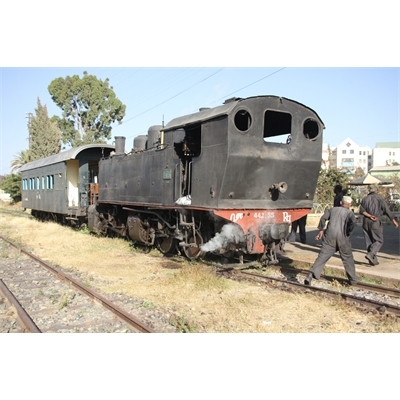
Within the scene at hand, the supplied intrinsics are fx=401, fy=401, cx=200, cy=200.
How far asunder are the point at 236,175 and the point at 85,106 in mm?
36721

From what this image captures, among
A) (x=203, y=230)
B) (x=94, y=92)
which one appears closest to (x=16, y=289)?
(x=203, y=230)

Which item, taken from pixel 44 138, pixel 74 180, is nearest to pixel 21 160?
pixel 44 138

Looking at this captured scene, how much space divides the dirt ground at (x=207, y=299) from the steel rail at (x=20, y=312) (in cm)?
139

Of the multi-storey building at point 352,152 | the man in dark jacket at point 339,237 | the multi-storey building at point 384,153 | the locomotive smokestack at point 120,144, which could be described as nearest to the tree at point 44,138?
the locomotive smokestack at point 120,144

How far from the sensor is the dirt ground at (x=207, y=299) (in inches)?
193

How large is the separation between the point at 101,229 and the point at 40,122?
36175 millimetres

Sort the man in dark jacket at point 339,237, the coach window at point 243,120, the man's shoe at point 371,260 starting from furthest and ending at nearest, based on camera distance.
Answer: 1. the man's shoe at point 371,260
2. the coach window at point 243,120
3. the man in dark jacket at point 339,237

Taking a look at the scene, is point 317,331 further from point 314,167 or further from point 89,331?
point 314,167

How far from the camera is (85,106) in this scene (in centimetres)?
4047

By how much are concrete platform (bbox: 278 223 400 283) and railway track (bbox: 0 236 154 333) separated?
4211mm

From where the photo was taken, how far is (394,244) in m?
11.1

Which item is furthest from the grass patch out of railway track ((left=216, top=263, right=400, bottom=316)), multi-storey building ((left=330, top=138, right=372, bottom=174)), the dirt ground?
multi-storey building ((left=330, top=138, right=372, bottom=174))

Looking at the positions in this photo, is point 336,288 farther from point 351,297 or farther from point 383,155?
point 383,155

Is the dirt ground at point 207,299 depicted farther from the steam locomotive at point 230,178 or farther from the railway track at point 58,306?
the steam locomotive at point 230,178
